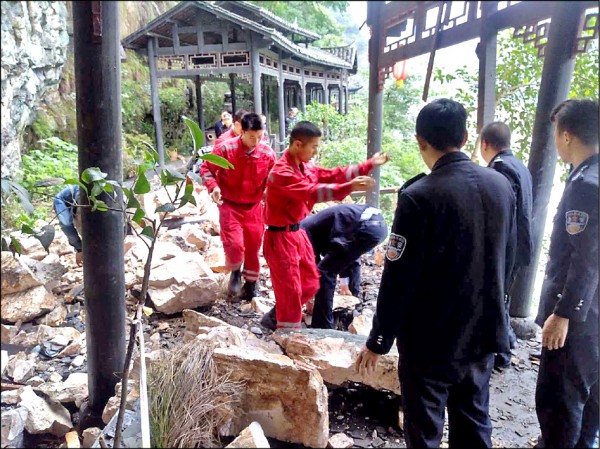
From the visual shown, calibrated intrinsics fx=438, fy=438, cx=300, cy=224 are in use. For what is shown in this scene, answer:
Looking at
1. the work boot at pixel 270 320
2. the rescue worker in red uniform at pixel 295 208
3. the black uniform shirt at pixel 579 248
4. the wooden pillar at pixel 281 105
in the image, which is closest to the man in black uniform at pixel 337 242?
the work boot at pixel 270 320

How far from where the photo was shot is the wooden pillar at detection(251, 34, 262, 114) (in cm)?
223

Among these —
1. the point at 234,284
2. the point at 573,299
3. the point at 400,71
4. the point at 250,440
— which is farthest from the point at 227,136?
the point at 573,299

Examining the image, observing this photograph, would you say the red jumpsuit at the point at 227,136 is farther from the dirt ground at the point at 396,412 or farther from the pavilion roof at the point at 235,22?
the dirt ground at the point at 396,412

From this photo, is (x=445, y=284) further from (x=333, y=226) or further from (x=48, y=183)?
(x=333, y=226)

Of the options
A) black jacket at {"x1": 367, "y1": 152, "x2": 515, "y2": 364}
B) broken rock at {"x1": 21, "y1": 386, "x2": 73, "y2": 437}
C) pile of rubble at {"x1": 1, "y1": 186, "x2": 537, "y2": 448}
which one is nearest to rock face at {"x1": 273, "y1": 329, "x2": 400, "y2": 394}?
pile of rubble at {"x1": 1, "y1": 186, "x2": 537, "y2": 448}

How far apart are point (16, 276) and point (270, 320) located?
194 cm

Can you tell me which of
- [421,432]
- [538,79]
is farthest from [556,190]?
[421,432]

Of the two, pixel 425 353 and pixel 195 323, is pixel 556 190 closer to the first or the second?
pixel 425 353

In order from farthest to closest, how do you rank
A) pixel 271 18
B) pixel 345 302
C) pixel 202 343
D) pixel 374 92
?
pixel 345 302, pixel 202 343, pixel 374 92, pixel 271 18

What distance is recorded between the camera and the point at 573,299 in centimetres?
159

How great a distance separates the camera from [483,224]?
58.3 inches

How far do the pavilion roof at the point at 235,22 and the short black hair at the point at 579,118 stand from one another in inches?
35.6

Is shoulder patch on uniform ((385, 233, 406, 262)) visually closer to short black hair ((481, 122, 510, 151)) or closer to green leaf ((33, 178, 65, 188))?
short black hair ((481, 122, 510, 151))

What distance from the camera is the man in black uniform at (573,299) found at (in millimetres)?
1538
